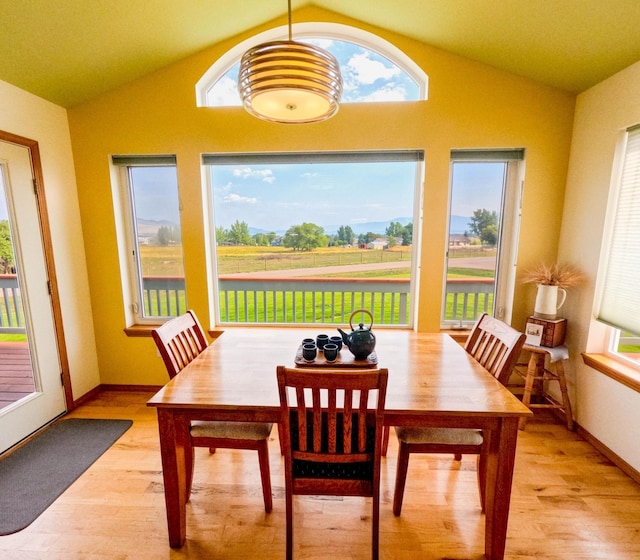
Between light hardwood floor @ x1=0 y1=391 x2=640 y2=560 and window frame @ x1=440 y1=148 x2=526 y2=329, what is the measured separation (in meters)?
1.10

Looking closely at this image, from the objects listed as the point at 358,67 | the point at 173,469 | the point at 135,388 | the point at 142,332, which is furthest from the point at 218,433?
the point at 358,67

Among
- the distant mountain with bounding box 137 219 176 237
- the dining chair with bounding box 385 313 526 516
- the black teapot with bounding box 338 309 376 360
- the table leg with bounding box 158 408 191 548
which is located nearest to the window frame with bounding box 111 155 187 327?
the distant mountain with bounding box 137 219 176 237

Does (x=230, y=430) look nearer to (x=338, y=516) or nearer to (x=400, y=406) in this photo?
(x=338, y=516)

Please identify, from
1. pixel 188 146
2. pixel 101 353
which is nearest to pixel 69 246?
pixel 101 353

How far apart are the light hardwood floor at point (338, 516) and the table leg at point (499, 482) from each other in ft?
0.52

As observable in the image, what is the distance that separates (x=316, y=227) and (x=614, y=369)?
2305mm

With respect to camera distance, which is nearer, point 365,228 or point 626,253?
point 626,253

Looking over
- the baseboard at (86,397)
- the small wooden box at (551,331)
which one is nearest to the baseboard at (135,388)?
the baseboard at (86,397)

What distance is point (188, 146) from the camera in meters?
2.50

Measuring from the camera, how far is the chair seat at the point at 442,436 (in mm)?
1476

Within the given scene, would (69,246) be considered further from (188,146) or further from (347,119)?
(347,119)

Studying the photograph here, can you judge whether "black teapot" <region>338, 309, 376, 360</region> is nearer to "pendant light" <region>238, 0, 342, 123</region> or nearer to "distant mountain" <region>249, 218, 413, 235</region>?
"pendant light" <region>238, 0, 342, 123</region>

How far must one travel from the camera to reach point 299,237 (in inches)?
112

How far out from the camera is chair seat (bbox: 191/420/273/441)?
153 centimetres
